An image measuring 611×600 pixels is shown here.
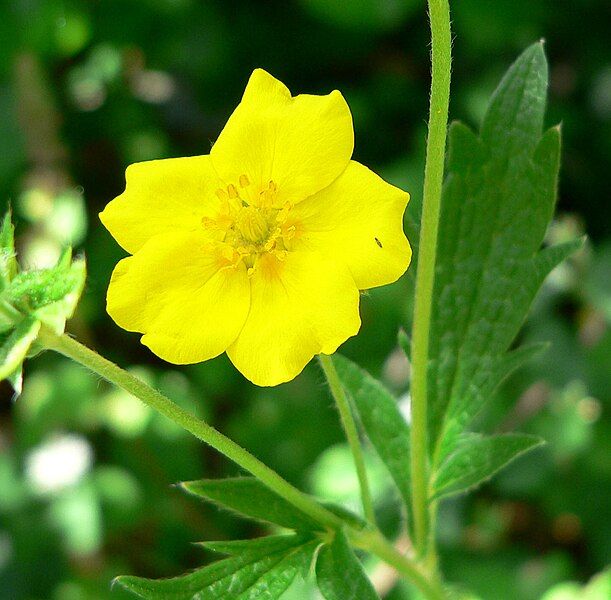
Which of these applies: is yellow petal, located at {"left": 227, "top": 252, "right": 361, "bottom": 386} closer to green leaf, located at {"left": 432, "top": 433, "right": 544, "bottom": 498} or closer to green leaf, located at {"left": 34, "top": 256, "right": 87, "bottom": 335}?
green leaf, located at {"left": 34, "top": 256, "right": 87, "bottom": 335}

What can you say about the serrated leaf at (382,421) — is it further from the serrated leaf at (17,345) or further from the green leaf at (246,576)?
the serrated leaf at (17,345)

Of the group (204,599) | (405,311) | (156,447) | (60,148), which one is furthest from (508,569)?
(60,148)

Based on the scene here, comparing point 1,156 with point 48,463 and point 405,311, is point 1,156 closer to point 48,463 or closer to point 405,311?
point 48,463

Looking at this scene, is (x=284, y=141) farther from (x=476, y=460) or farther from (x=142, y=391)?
(x=476, y=460)

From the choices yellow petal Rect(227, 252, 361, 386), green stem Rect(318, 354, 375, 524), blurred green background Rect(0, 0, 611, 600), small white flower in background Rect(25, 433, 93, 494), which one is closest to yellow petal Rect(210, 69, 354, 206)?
yellow petal Rect(227, 252, 361, 386)

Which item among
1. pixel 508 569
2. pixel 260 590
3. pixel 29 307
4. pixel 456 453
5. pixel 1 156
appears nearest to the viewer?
pixel 29 307

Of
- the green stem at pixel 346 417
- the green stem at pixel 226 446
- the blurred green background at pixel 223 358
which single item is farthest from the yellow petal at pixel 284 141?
the blurred green background at pixel 223 358
